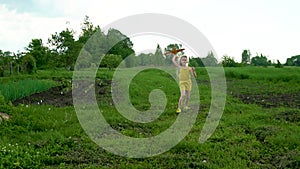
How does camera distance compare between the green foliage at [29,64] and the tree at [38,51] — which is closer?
the green foliage at [29,64]

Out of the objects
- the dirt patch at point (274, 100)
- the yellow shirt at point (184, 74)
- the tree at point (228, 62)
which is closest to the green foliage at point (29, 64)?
the dirt patch at point (274, 100)

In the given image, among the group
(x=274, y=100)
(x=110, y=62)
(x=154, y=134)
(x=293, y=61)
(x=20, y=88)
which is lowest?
(x=154, y=134)

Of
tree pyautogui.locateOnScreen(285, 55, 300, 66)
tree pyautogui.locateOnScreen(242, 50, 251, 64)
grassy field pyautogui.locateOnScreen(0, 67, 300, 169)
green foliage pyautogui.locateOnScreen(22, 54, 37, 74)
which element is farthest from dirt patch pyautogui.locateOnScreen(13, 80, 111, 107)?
tree pyautogui.locateOnScreen(242, 50, 251, 64)

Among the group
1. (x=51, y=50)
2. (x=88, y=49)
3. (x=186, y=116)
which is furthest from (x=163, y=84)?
(x=51, y=50)

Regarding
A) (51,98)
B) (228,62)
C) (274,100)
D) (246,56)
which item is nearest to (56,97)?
(51,98)

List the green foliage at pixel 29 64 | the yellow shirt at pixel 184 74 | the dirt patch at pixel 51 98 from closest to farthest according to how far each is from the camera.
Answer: the yellow shirt at pixel 184 74
the dirt patch at pixel 51 98
the green foliage at pixel 29 64

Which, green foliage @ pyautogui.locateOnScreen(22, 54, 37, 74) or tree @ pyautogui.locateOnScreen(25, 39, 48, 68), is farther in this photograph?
tree @ pyautogui.locateOnScreen(25, 39, 48, 68)

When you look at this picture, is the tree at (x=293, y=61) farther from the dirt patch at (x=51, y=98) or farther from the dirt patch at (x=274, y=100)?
the dirt patch at (x=51, y=98)

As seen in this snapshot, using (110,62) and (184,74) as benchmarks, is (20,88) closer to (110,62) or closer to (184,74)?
(184,74)

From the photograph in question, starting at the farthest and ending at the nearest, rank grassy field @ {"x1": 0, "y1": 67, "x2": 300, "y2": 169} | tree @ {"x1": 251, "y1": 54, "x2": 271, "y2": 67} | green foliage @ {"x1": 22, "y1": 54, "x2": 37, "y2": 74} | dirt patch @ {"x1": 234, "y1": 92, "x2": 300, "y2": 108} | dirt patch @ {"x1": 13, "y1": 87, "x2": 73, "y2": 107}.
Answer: tree @ {"x1": 251, "y1": 54, "x2": 271, "y2": 67} < green foliage @ {"x1": 22, "y1": 54, "x2": 37, "y2": 74} < dirt patch @ {"x1": 234, "y1": 92, "x2": 300, "y2": 108} < dirt patch @ {"x1": 13, "y1": 87, "x2": 73, "y2": 107} < grassy field @ {"x1": 0, "y1": 67, "x2": 300, "y2": 169}

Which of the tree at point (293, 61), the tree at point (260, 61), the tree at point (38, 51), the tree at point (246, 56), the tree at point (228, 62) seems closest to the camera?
the tree at point (38, 51)

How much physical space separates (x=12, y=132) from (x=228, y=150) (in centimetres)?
419

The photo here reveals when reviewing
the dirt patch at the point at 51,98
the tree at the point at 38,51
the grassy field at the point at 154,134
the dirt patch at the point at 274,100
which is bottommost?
the grassy field at the point at 154,134

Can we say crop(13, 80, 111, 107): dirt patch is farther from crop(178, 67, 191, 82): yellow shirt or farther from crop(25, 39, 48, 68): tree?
crop(25, 39, 48, 68): tree
